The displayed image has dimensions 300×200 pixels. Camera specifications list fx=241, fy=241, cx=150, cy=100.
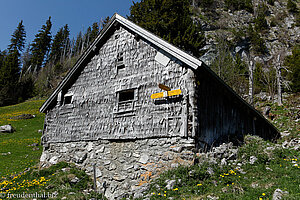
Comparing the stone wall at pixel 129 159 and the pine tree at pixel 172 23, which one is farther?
the pine tree at pixel 172 23

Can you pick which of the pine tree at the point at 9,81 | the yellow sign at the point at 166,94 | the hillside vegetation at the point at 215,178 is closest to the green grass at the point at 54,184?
the hillside vegetation at the point at 215,178

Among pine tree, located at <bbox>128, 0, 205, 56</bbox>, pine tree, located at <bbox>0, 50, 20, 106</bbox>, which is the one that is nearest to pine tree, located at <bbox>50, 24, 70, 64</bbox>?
pine tree, located at <bbox>0, 50, 20, 106</bbox>

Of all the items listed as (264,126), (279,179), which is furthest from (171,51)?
(264,126)

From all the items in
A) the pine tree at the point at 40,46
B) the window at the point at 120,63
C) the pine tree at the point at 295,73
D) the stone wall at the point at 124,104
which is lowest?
the stone wall at the point at 124,104

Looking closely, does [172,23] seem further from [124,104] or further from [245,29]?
[245,29]

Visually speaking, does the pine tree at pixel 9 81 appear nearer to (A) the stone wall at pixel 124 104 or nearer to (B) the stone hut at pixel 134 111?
(B) the stone hut at pixel 134 111

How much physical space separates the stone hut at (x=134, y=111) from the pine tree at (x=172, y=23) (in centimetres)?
1101

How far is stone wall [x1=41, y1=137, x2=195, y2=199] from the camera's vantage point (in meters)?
10.1

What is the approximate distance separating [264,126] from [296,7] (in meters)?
69.9

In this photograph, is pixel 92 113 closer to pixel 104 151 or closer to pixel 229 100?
pixel 104 151

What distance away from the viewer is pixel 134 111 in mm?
12008

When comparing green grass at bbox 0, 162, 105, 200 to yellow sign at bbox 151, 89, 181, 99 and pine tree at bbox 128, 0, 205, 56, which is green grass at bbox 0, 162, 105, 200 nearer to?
yellow sign at bbox 151, 89, 181, 99

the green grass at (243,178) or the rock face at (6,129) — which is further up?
the rock face at (6,129)

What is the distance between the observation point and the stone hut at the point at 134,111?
1055 centimetres
